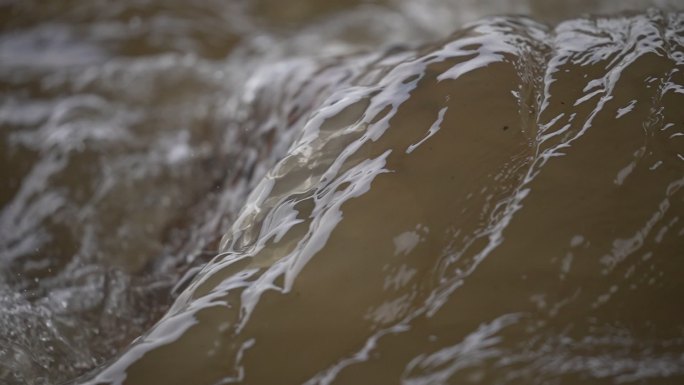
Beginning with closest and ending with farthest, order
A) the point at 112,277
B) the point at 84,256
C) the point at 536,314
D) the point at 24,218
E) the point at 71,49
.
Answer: the point at 536,314 < the point at 112,277 < the point at 84,256 < the point at 24,218 < the point at 71,49

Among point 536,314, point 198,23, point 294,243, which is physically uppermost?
point 198,23

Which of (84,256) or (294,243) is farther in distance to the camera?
(84,256)

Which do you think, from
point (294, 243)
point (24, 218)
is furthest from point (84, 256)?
point (294, 243)

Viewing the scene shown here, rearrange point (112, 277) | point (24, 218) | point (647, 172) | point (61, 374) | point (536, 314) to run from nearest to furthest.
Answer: point (536, 314), point (647, 172), point (61, 374), point (112, 277), point (24, 218)

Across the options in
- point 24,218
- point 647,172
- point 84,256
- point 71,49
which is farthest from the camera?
point 71,49

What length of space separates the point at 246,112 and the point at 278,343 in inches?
47.4

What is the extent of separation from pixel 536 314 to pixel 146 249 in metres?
1.23

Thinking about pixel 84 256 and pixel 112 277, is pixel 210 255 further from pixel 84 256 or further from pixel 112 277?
pixel 84 256

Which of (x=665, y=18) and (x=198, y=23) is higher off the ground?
(x=198, y=23)

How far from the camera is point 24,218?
2043mm

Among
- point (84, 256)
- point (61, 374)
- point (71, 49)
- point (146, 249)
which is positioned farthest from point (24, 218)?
point (71, 49)

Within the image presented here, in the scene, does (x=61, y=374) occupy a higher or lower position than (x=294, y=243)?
lower

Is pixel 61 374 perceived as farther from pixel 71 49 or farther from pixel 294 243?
pixel 71 49

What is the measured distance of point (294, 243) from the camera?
1.05 metres
